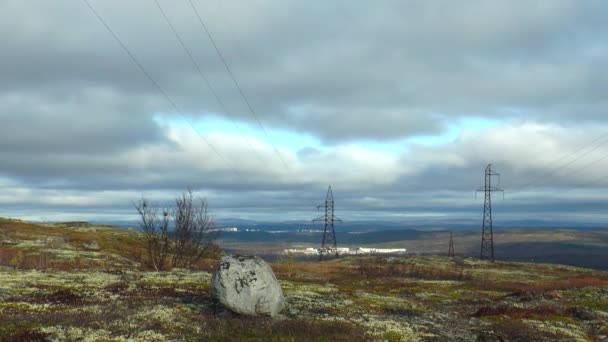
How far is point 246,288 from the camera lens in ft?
107

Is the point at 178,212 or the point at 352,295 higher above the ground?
the point at 178,212

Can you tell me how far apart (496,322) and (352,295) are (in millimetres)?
14321

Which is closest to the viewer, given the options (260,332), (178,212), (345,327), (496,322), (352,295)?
(260,332)

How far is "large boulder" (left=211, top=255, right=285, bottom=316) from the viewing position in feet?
107

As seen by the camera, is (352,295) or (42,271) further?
(42,271)

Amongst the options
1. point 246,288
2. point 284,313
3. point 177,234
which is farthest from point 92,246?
point 246,288

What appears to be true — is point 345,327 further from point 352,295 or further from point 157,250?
point 157,250

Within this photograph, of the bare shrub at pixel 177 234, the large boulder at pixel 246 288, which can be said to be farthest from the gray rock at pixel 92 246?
the large boulder at pixel 246 288

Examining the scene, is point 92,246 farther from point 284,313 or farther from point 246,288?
point 246,288

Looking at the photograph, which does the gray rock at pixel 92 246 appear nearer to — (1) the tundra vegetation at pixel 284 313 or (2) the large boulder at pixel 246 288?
(1) the tundra vegetation at pixel 284 313

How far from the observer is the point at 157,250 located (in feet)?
221

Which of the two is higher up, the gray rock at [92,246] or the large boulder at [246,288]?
the large boulder at [246,288]

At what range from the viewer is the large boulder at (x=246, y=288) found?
32.5 m

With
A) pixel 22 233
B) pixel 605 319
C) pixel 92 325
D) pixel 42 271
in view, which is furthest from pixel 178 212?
pixel 22 233
